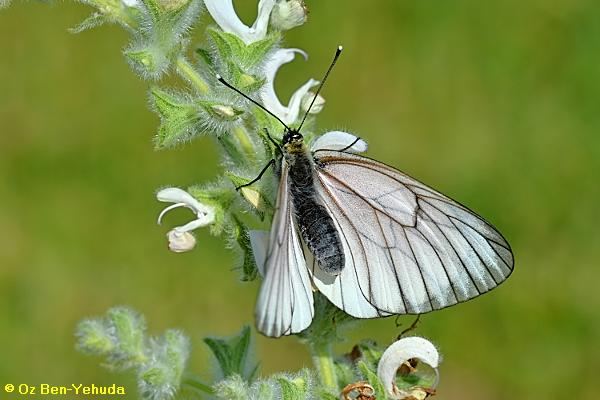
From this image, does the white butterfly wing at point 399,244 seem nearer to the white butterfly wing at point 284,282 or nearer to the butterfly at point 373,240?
the butterfly at point 373,240

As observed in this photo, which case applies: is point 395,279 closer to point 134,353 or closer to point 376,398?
point 376,398

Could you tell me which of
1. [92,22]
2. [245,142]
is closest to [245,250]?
[245,142]

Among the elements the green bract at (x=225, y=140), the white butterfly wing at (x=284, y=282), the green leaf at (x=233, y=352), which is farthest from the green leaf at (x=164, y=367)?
the white butterfly wing at (x=284, y=282)

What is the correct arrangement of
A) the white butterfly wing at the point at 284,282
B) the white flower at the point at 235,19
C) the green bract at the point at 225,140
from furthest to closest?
the white flower at the point at 235,19
the green bract at the point at 225,140
the white butterfly wing at the point at 284,282

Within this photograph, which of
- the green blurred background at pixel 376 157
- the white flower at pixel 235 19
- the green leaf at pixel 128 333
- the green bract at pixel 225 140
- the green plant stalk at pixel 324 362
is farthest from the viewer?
the green blurred background at pixel 376 157

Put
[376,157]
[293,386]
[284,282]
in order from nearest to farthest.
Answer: [284,282] < [293,386] < [376,157]

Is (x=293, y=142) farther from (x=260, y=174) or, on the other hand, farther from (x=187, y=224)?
(x=187, y=224)

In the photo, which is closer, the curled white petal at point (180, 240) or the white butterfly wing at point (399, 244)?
the white butterfly wing at point (399, 244)
